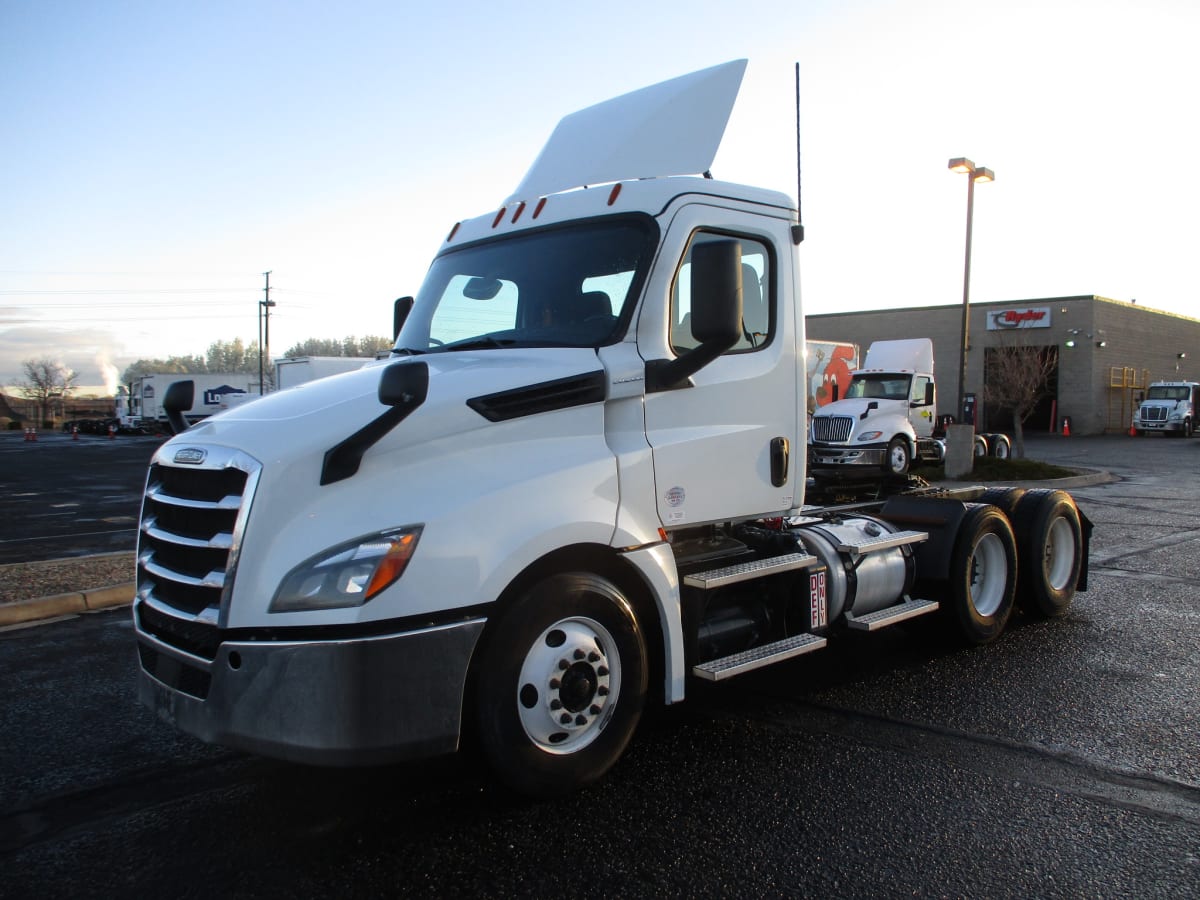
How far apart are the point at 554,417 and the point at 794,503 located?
5.92 ft

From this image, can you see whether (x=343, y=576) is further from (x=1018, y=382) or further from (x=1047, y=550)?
(x=1018, y=382)

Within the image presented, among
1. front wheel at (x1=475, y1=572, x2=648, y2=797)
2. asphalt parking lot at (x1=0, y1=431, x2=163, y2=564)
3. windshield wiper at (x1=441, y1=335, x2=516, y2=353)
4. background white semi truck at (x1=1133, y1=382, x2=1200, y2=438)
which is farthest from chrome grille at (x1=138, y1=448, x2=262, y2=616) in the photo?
background white semi truck at (x1=1133, y1=382, x2=1200, y2=438)

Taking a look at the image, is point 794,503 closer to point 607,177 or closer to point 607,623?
point 607,623

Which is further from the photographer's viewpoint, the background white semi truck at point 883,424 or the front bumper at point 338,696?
the background white semi truck at point 883,424

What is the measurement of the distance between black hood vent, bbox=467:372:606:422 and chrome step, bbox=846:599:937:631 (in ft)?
7.91

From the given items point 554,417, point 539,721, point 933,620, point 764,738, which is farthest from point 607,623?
point 933,620

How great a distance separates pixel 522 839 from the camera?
11.5ft

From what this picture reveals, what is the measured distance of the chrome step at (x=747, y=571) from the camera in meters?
4.22

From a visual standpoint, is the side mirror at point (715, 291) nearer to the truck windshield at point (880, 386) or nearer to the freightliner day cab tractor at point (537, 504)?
the freightliner day cab tractor at point (537, 504)

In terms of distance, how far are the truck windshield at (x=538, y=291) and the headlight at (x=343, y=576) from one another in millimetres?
1438

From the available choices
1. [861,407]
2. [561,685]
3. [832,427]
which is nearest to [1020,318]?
[861,407]

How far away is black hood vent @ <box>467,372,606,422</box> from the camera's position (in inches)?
144

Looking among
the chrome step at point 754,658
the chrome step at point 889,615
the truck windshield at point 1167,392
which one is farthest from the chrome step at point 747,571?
the truck windshield at point 1167,392

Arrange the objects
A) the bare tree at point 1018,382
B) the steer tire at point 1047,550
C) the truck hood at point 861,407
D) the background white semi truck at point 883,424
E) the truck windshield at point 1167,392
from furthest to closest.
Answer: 1. the truck windshield at point 1167,392
2. the bare tree at point 1018,382
3. the truck hood at point 861,407
4. the background white semi truck at point 883,424
5. the steer tire at point 1047,550
